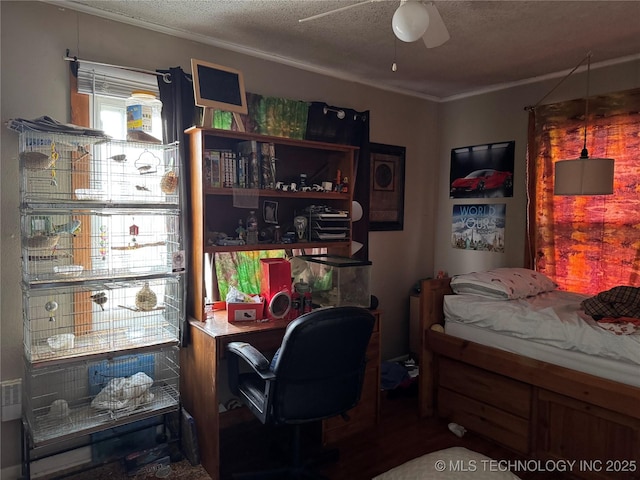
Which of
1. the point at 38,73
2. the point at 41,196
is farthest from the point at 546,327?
the point at 38,73

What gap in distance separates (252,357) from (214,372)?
0.33 m

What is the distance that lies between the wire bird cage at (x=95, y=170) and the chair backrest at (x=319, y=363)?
1.08 m

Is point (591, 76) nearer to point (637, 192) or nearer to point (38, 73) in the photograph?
point (637, 192)

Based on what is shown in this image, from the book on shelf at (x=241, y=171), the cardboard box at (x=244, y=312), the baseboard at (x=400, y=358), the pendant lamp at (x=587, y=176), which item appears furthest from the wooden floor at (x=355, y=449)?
the pendant lamp at (x=587, y=176)

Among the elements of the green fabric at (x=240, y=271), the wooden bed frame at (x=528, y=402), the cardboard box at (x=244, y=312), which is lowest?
the wooden bed frame at (x=528, y=402)

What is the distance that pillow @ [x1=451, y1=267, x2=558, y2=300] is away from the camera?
2838 mm

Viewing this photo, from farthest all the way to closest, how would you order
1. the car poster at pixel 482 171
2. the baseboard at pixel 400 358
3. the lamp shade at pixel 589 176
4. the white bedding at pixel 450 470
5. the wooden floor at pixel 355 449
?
the baseboard at pixel 400 358, the car poster at pixel 482 171, the lamp shade at pixel 589 176, the wooden floor at pixel 355 449, the white bedding at pixel 450 470

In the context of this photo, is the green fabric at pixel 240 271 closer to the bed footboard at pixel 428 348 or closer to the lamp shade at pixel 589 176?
the bed footboard at pixel 428 348

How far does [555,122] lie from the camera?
338cm

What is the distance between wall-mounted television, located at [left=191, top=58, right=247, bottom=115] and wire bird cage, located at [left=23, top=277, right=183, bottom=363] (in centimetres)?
99

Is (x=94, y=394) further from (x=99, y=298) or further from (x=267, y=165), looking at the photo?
(x=267, y=165)

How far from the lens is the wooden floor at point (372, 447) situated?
8.06ft

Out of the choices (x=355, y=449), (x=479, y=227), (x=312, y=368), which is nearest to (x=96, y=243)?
(x=312, y=368)

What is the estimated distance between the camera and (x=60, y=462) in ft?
7.80
